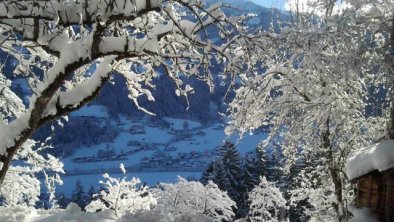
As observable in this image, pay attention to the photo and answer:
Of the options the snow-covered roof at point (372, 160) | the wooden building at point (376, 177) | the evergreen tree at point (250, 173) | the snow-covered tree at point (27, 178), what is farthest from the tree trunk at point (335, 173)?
the evergreen tree at point (250, 173)

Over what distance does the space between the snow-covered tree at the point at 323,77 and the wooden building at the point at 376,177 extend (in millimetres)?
1388

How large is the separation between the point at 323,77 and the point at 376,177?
2661 mm

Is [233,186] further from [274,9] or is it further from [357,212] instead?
[274,9]

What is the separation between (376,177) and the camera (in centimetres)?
985

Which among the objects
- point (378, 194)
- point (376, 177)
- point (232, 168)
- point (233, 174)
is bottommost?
point (233, 174)

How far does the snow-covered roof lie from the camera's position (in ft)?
28.8

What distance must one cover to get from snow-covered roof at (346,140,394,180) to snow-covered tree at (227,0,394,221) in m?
1.31

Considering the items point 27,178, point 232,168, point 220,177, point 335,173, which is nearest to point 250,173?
point 232,168

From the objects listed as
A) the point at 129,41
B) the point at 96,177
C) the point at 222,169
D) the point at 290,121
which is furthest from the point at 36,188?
the point at 96,177

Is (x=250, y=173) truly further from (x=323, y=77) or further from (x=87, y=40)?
(x=87, y=40)

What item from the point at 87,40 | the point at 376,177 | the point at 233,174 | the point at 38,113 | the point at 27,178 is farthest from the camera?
the point at 233,174

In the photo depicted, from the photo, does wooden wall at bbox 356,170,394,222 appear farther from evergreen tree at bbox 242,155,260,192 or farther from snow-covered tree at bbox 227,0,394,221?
evergreen tree at bbox 242,155,260,192

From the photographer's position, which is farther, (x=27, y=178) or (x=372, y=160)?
(x=27, y=178)

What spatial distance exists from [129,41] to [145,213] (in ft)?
8.00
